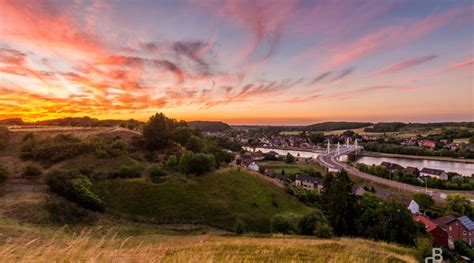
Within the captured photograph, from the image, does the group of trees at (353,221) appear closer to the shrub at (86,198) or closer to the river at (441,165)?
the shrub at (86,198)

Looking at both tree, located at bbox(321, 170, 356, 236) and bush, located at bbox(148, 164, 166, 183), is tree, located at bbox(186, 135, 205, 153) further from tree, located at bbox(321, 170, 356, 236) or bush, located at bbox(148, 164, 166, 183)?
tree, located at bbox(321, 170, 356, 236)

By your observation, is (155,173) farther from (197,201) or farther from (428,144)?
(428,144)

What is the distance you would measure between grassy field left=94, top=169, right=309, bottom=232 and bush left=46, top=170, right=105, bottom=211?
1.59 metres

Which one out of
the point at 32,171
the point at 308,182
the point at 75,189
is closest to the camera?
the point at 75,189

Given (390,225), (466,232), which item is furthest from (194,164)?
(466,232)

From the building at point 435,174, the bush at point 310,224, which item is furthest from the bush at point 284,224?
the building at point 435,174

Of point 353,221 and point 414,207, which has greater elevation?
point 353,221

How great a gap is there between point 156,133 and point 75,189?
71.5ft

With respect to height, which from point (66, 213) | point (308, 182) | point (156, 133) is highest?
point (156, 133)

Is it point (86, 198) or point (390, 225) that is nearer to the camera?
point (390, 225)

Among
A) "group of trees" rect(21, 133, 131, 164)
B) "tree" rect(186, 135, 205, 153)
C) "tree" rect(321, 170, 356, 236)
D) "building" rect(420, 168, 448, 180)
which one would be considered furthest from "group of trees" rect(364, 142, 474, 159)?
"group of trees" rect(21, 133, 131, 164)

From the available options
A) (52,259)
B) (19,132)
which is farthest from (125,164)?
(52,259)

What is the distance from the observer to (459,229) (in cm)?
3006

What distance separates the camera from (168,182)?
31.8m
